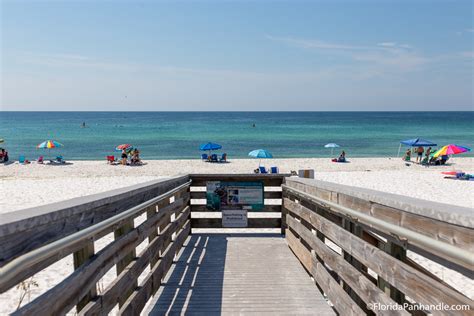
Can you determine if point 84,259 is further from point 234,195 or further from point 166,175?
point 166,175

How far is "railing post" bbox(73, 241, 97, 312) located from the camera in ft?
7.44

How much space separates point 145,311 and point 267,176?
11.7 ft

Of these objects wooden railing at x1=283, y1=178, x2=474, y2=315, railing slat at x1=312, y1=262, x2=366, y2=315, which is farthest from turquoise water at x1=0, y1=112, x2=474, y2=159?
wooden railing at x1=283, y1=178, x2=474, y2=315

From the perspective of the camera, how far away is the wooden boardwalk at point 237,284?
382 centimetres

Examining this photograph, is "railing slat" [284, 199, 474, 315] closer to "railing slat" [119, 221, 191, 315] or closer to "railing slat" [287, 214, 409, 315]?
"railing slat" [287, 214, 409, 315]

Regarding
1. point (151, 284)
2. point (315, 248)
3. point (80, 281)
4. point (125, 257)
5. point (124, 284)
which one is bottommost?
point (151, 284)

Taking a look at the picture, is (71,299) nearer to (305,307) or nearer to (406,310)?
(406,310)

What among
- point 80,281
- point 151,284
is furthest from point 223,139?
point 80,281

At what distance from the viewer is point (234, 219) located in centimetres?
682

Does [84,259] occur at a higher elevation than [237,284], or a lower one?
higher

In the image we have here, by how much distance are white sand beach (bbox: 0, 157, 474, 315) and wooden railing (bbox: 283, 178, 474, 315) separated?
9.79 feet

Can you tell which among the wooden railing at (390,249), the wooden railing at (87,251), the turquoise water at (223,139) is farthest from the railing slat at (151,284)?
the turquoise water at (223,139)

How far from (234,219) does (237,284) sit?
7.82 feet

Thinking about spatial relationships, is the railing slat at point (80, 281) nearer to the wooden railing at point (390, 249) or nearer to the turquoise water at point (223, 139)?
the wooden railing at point (390, 249)
